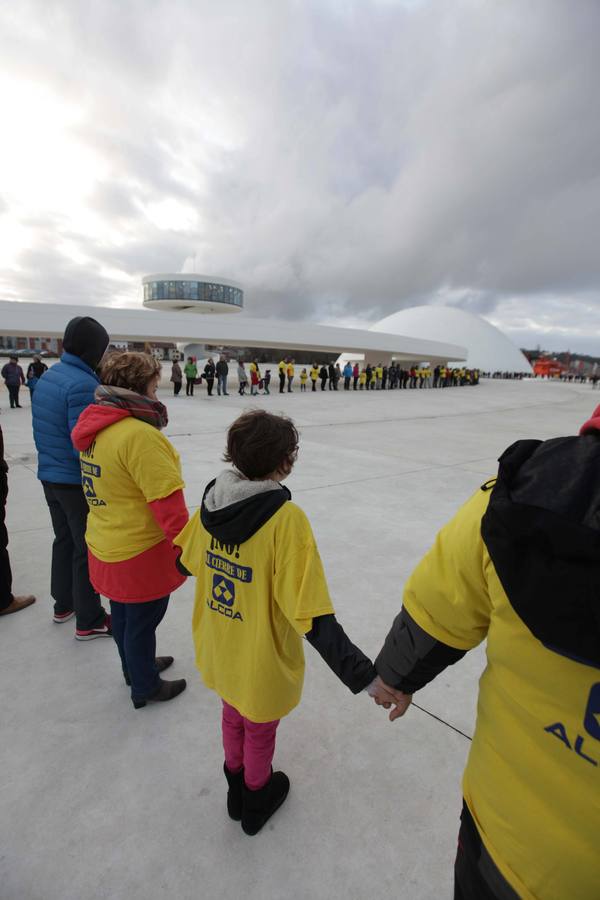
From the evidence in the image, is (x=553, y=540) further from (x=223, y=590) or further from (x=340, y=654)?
(x=223, y=590)

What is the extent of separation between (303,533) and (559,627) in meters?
0.80

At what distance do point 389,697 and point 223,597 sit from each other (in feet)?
2.10

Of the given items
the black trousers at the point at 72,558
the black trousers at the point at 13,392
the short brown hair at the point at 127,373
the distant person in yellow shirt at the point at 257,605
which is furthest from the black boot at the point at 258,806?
the black trousers at the point at 13,392

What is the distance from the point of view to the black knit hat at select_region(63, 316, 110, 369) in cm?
251

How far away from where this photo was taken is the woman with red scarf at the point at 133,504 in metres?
1.93

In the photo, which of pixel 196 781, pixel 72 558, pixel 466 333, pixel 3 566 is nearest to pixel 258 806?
pixel 196 781

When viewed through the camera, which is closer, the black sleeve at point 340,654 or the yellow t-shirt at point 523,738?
the yellow t-shirt at point 523,738

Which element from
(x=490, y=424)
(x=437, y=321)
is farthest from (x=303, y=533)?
(x=437, y=321)

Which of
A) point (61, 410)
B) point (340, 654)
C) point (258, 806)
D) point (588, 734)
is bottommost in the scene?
point (258, 806)

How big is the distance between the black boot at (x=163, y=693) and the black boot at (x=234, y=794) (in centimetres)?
68

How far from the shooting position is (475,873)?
1061mm

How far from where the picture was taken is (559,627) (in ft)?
2.57

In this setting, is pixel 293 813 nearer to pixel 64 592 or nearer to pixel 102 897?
pixel 102 897

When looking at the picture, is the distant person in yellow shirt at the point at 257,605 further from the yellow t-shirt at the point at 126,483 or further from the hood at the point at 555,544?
the hood at the point at 555,544
